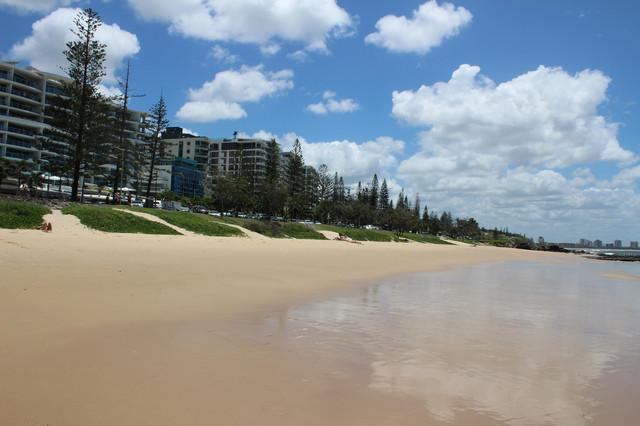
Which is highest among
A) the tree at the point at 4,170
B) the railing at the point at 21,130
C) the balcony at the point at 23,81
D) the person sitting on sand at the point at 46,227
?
the balcony at the point at 23,81

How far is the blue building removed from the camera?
14050cm

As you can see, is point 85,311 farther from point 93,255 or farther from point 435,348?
point 93,255

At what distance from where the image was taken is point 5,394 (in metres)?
4.05

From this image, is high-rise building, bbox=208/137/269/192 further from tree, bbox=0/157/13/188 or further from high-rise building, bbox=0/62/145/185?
tree, bbox=0/157/13/188

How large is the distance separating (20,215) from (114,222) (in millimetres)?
4673

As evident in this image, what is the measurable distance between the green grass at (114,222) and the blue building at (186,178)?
113 metres

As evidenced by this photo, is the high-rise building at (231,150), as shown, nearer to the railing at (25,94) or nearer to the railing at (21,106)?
the railing at (25,94)

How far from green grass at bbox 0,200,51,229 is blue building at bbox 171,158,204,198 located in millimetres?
116261

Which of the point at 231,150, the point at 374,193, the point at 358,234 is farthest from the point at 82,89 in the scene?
the point at 231,150

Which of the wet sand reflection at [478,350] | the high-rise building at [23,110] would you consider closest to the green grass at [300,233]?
the wet sand reflection at [478,350]

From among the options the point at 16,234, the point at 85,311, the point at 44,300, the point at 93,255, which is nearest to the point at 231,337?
the point at 85,311

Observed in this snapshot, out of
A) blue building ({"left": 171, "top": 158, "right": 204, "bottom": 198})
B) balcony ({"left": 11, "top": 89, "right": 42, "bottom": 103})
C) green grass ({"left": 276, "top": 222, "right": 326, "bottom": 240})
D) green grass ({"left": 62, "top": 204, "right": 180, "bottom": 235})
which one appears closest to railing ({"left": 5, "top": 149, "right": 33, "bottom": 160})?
balcony ({"left": 11, "top": 89, "right": 42, "bottom": 103})

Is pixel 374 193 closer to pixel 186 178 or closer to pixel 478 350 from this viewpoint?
pixel 186 178

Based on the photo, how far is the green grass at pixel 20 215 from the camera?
64.2 ft
